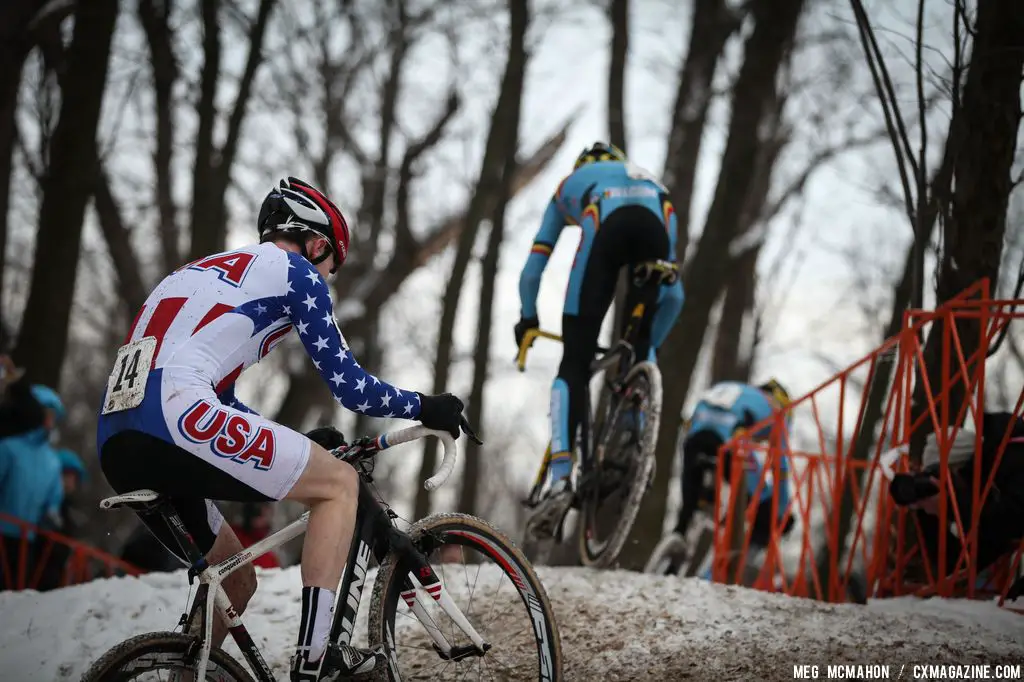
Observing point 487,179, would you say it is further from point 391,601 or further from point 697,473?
point 391,601

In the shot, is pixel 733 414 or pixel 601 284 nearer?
pixel 601 284

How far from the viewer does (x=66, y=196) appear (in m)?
9.01

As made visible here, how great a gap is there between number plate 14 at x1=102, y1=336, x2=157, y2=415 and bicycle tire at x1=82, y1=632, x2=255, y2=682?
0.72 meters

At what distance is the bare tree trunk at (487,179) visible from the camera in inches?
444

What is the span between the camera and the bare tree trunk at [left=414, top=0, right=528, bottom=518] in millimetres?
11273

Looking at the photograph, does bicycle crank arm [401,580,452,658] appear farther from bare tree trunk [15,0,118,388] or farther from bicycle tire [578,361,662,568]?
bare tree trunk [15,0,118,388]

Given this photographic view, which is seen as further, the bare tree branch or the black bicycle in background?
the bare tree branch

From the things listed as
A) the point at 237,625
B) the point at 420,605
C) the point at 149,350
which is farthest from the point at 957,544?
the point at 149,350

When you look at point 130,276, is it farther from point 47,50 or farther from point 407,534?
point 407,534

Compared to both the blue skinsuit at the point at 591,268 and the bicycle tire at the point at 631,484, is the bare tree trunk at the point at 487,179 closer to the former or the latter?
the blue skinsuit at the point at 591,268

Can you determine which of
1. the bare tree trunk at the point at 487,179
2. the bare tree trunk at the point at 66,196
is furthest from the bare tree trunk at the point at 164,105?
the bare tree trunk at the point at 487,179

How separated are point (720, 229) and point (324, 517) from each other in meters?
7.00

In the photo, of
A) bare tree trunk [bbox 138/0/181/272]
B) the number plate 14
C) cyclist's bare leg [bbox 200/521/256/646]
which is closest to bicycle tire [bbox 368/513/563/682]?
cyclist's bare leg [bbox 200/521/256/646]

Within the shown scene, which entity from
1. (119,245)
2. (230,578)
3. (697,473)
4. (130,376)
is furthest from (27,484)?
(119,245)
